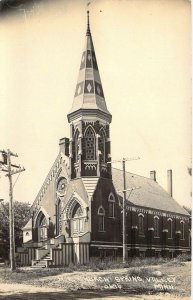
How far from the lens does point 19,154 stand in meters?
11.1

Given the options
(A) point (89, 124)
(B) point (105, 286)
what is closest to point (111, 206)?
(A) point (89, 124)

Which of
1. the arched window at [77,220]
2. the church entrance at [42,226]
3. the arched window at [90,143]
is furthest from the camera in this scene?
the church entrance at [42,226]

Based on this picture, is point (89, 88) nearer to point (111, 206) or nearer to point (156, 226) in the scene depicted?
point (111, 206)

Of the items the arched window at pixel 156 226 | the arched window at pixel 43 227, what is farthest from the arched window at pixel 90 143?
the arched window at pixel 43 227

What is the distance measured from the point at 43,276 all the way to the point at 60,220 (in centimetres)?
266

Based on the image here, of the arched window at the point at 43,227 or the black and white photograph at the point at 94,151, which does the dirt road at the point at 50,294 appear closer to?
the black and white photograph at the point at 94,151

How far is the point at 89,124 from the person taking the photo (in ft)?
40.1

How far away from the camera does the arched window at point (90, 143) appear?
39.2 feet

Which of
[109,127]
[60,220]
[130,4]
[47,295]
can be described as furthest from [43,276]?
[130,4]

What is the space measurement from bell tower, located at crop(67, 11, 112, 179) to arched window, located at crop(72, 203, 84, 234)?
0.90 meters

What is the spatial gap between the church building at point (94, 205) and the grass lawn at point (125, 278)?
791 millimetres

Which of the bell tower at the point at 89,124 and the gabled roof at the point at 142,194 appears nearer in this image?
the bell tower at the point at 89,124

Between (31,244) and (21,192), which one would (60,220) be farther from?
(21,192)

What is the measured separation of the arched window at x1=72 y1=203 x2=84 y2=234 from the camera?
1230 centimetres
